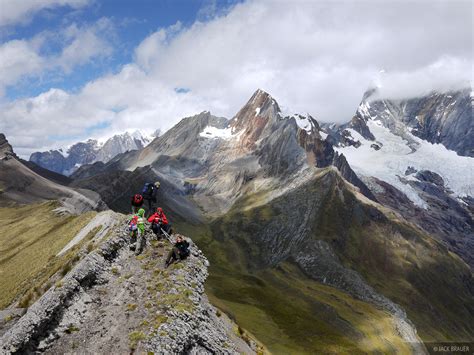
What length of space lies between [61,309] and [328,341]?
97.6 m

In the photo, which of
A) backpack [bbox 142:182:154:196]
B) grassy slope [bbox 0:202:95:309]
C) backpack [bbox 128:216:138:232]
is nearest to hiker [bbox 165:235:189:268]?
backpack [bbox 128:216:138:232]

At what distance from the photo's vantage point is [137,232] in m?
35.9

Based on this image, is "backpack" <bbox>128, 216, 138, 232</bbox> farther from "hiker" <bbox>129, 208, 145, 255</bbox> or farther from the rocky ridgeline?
the rocky ridgeline

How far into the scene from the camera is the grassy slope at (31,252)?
48.4m

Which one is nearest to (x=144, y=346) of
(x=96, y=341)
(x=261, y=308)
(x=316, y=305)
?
(x=96, y=341)

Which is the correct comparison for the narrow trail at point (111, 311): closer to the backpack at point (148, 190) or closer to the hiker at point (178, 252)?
the hiker at point (178, 252)

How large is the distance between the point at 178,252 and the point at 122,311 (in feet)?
22.6

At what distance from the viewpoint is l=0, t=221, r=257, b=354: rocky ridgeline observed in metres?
26.5

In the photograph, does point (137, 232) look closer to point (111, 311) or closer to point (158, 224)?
point (158, 224)

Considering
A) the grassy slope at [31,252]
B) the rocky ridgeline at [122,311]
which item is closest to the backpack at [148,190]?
the rocky ridgeline at [122,311]

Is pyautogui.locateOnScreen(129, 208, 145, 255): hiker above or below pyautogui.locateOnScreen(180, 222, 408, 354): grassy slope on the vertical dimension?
above

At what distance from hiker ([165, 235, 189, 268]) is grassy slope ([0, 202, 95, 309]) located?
11.2 meters

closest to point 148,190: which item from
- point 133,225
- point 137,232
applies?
point 133,225

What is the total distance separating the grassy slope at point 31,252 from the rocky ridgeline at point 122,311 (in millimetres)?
8135
